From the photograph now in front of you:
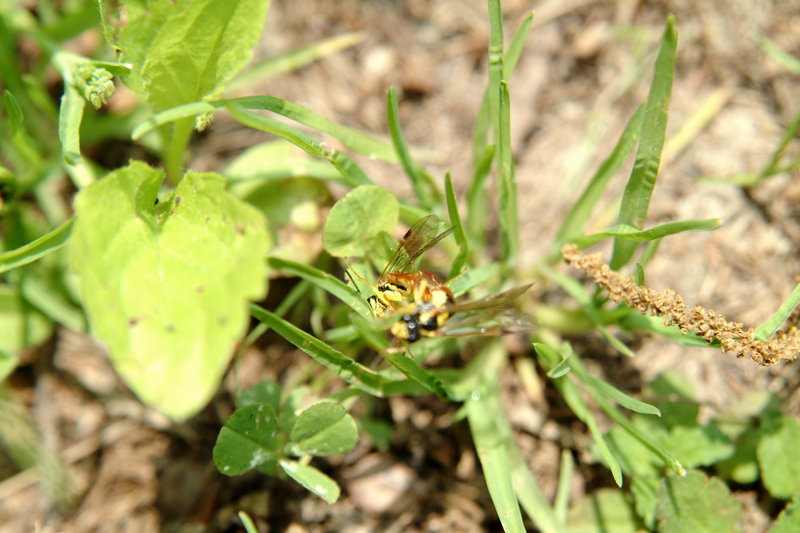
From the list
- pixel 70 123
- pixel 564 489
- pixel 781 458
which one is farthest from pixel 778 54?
pixel 70 123

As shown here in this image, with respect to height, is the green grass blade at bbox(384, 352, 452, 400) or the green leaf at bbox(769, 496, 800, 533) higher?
the green grass blade at bbox(384, 352, 452, 400)

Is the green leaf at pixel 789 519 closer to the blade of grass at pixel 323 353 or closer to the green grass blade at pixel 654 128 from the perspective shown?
the green grass blade at pixel 654 128

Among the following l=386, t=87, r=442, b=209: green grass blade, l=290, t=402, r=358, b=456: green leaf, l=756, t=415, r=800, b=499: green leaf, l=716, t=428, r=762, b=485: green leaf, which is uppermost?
l=386, t=87, r=442, b=209: green grass blade

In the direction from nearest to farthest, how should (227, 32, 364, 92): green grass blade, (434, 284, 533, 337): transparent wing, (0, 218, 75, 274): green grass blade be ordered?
(434, 284, 533, 337): transparent wing
(0, 218, 75, 274): green grass blade
(227, 32, 364, 92): green grass blade

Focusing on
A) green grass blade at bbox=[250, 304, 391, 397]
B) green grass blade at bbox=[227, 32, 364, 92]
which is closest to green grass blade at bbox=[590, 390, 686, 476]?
green grass blade at bbox=[250, 304, 391, 397]

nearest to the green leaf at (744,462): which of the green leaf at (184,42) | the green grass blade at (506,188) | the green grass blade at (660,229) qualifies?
the green grass blade at (660,229)

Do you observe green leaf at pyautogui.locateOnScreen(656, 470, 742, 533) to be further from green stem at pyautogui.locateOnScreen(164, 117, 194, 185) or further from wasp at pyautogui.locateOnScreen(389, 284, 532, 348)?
green stem at pyautogui.locateOnScreen(164, 117, 194, 185)
